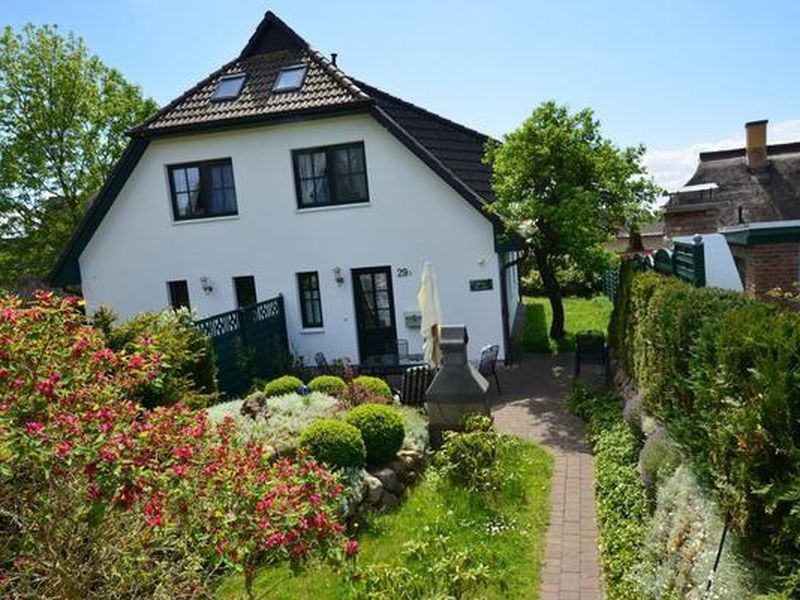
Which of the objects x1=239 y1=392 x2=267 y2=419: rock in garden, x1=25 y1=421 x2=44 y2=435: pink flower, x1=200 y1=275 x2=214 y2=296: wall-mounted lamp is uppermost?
x1=200 y1=275 x2=214 y2=296: wall-mounted lamp

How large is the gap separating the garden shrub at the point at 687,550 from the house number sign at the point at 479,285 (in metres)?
8.56

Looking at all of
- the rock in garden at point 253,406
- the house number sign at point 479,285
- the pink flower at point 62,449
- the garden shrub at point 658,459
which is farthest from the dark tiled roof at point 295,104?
the pink flower at point 62,449

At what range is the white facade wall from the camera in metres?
14.4

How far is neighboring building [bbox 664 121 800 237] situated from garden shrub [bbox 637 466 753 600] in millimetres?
10388

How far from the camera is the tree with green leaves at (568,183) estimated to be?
12.9 meters

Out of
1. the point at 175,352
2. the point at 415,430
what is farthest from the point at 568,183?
the point at 175,352

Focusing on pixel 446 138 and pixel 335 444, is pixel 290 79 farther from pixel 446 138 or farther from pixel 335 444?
pixel 335 444

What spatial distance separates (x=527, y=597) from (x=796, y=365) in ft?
10.9

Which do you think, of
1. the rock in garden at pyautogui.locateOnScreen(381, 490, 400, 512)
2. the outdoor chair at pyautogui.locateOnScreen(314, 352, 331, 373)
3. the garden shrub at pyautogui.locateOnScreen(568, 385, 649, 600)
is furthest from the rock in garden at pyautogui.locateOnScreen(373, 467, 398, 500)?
the outdoor chair at pyautogui.locateOnScreen(314, 352, 331, 373)

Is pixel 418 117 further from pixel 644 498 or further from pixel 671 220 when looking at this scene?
pixel 644 498

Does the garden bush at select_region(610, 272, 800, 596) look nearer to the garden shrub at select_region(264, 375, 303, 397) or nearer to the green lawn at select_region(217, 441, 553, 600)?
the green lawn at select_region(217, 441, 553, 600)

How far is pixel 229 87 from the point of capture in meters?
16.1

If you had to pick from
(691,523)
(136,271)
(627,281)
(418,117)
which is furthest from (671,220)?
(136,271)

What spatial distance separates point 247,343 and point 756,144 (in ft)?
54.2
